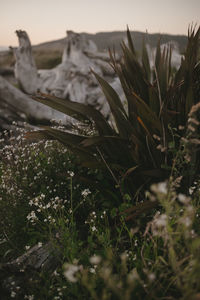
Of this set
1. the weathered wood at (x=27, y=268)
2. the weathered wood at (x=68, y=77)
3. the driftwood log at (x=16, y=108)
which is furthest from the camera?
the weathered wood at (x=68, y=77)

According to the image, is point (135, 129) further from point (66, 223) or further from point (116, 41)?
point (116, 41)

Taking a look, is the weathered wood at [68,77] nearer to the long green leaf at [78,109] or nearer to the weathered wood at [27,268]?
the long green leaf at [78,109]

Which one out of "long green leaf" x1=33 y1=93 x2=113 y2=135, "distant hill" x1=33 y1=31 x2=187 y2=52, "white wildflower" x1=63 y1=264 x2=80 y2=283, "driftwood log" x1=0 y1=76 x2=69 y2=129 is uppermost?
"distant hill" x1=33 y1=31 x2=187 y2=52

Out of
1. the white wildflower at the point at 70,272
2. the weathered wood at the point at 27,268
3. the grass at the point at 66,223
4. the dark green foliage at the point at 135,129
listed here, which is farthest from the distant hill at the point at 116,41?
the white wildflower at the point at 70,272

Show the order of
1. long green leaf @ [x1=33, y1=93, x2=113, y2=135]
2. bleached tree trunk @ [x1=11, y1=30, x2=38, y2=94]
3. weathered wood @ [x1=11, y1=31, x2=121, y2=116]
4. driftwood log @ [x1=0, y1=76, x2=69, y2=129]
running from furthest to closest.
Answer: weathered wood @ [x1=11, y1=31, x2=121, y2=116], bleached tree trunk @ [x1=11, y1=30, x2=38, y2=94], driftwood log @ [x1=0, y1=76, x2=69, y2=129], long green leaf @ [x1=33, y1=93, x2=113, y2=135]

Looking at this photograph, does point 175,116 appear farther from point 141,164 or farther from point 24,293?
point 24,293

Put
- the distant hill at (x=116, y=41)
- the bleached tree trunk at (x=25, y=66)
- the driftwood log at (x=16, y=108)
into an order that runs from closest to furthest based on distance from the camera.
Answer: the driftwood log at (x=16, y=108) < the bleached tree trunk at (x=25, y=66) < the distant hill at (x=116, y=41)

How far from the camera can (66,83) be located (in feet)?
39.6

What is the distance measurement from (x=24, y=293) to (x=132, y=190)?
4.56 feet

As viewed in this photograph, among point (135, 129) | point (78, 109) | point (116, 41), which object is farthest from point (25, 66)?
point (116, 41)

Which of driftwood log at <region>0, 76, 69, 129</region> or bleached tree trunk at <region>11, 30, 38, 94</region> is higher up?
bleached tree trunk at <region>11, 30, 38, 94</region>

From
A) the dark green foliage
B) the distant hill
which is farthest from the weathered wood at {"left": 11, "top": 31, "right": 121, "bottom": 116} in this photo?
the distant hill

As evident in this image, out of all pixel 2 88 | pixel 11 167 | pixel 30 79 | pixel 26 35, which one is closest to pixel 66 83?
pixel 30 79

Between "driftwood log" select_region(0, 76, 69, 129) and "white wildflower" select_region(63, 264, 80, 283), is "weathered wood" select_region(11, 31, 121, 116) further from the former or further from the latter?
"white wildflower" select_region(63, 264, 80, 283)
